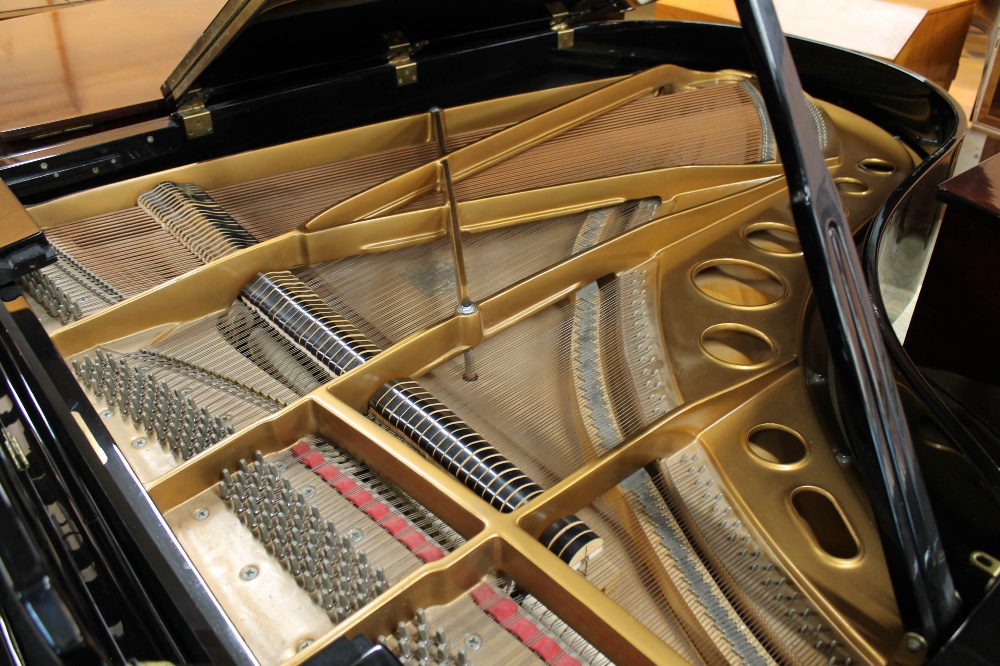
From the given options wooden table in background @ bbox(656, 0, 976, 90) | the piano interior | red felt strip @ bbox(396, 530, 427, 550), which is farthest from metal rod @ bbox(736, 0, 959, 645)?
wooden table in background @ bbox(656, 0, 976, 90)

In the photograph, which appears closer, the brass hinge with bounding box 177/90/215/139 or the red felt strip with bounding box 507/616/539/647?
the red felt strip with bounding box 507/616/539/647

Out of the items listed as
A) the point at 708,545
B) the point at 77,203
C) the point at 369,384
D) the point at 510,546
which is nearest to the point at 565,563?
the point at 510,546

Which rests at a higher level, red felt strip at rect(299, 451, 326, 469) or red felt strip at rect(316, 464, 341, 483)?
red felt strip at rect(299, 451, 326, 469)

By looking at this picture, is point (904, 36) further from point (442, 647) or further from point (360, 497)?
point (442, 647)

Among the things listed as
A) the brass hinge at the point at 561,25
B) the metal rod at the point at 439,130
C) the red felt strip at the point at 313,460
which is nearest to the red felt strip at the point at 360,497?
the red felt strip at the point at 313,460

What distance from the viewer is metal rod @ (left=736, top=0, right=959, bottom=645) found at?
1.30 meters

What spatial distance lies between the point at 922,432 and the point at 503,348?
3.29ft

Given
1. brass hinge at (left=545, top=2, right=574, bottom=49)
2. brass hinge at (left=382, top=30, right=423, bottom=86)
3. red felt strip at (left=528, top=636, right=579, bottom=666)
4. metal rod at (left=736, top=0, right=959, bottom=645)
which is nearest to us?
metal rod at (left=736, top=0, right=959, bottom=645)

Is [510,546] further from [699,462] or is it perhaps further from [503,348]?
[503,348]

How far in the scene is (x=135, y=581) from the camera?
1.23m

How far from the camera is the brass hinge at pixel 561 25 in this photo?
3.15 metres

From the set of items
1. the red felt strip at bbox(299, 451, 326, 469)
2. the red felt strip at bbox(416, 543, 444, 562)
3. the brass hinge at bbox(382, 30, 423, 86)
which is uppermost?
the brass hinge at bbox(382, 30, 423, 86)

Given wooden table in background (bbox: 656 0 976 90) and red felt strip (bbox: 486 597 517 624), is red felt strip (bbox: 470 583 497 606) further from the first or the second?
wooden table in background (bbox: 656 0 976 90)

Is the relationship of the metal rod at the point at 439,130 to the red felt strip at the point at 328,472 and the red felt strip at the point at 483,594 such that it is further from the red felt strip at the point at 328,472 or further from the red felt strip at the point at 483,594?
the red felt strip at the point at 483,594
